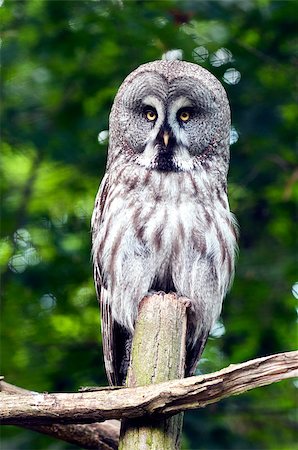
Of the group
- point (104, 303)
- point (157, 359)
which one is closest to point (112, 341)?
point (104, 303)

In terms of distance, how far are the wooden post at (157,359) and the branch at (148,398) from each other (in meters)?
0.14

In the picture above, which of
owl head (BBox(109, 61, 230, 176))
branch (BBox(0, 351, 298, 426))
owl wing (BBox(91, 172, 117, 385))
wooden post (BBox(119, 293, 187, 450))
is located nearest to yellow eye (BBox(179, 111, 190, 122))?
owl head (BBox(109, 61, 230, 176))

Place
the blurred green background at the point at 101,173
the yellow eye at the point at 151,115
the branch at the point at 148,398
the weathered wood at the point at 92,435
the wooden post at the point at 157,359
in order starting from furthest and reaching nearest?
the blurred green background at the point at 101,173, the yellow eye at the point at 151,115, the weathered wood at the point at 92,435, the wooden post at the point at 157,359, the branch at the point at 148,398

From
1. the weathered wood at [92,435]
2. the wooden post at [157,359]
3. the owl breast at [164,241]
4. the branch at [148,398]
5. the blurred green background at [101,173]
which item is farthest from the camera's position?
the blurred green background at [101,173]

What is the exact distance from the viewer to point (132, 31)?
17.7ft

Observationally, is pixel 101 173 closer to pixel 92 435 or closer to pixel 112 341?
pixel 112 341

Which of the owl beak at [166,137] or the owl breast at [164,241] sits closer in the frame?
the owl breast at [164,241]

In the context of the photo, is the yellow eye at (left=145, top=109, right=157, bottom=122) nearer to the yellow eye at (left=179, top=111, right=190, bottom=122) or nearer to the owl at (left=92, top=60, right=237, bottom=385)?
→ the owl at (left=92, top=60, right=237, bottom=385)

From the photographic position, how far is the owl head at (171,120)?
4020mm

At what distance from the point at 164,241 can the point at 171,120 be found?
1.74 feet

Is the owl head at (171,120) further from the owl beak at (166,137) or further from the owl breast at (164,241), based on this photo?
the owl breast at (164,241)

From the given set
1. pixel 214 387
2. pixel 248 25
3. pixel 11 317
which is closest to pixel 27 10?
pixel 248 25

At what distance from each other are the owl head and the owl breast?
0.11 metres

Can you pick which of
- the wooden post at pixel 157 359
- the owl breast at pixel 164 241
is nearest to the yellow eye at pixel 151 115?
the owl breast at pixel 164 241
